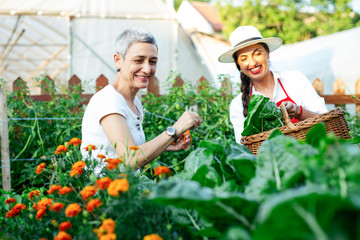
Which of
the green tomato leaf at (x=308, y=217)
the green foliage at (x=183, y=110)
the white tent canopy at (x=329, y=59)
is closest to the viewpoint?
the green tomato leaf at (x=308, y=217)

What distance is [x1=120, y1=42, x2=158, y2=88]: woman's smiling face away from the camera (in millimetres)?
1994

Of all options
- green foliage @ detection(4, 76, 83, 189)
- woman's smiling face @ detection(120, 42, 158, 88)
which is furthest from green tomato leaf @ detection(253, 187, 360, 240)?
green foliage @ detection(4, 76, 83, 189)

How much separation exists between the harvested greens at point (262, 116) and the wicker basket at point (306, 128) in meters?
0.06

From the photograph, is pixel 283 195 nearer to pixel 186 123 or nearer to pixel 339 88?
pixel 186 123

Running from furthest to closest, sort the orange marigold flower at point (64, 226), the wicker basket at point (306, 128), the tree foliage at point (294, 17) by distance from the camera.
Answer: the tree foliage at point (294, 17) → the wicker basket at point (306, 128) → the orange marigold flower at point (64, 226)

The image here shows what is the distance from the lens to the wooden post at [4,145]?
3148 mm

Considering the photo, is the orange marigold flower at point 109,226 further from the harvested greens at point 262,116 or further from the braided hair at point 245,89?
the braided hair at point 245,89

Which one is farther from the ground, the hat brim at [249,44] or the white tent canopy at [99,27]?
the white tent canopy at [99,27]

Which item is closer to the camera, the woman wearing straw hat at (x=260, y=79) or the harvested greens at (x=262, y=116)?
the harvested greens at (x=262, y=116)

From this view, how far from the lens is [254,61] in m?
2.59

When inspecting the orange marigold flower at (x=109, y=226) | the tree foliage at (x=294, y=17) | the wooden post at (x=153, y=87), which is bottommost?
the orange marigold flower at (x=109, y=226)

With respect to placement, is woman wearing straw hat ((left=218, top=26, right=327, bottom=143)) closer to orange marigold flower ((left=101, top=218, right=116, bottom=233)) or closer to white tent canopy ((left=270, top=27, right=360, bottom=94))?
orange marigold flower ((left=101, top=218, right=116, bottom=233))

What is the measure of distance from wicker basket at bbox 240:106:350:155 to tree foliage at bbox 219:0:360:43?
13124 millimetres

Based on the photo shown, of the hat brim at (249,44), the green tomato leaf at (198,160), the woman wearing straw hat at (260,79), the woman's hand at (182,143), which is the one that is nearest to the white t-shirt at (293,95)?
the woman wearing straw hat at (260,79)
